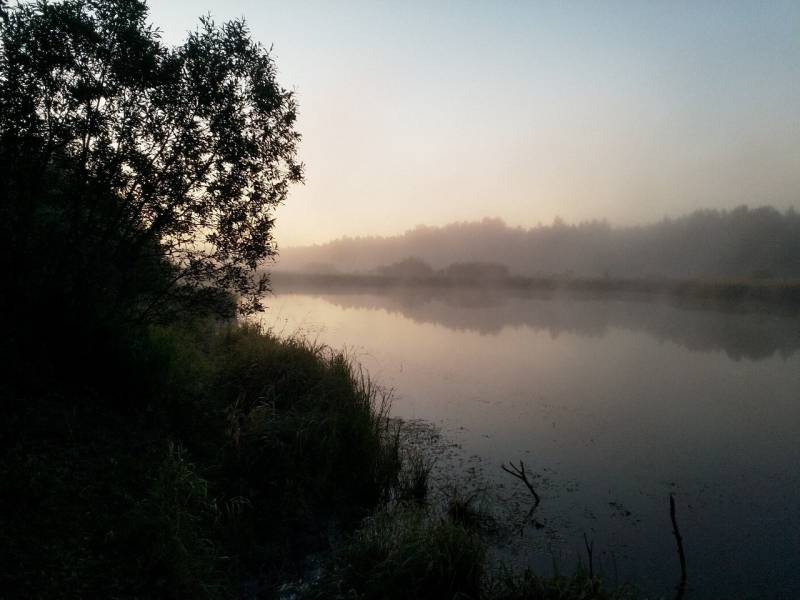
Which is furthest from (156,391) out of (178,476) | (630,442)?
(630,442)

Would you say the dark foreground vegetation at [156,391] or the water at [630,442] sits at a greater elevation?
the dark foreground vegetation at [156,391]

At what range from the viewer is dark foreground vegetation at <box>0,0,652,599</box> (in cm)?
573

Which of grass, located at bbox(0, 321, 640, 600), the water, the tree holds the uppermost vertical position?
the tree

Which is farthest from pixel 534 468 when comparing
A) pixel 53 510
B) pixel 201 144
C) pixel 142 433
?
pixel 201 144

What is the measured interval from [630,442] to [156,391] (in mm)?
14400

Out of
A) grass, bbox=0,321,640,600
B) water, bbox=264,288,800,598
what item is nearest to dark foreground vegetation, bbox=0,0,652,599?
grass, bbox=0,321,640,600

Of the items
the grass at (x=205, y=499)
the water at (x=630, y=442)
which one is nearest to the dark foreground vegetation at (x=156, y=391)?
the grass at (x=205, y=499)

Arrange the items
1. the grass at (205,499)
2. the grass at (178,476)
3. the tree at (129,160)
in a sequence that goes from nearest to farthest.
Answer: the grass at (178,476), the grass at (205,499), the tree at (129,160)

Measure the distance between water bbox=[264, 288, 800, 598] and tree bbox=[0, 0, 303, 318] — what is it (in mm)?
8886

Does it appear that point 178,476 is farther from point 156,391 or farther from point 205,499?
point 156,391

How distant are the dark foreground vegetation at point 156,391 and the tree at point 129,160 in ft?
0.13

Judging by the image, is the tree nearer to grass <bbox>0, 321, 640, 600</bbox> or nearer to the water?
grass <bbox>0, 321, 640, 600</bbox>

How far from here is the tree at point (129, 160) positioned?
791 cm

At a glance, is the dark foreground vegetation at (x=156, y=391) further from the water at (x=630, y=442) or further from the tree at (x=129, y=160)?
the water at (x=630, y=442)
